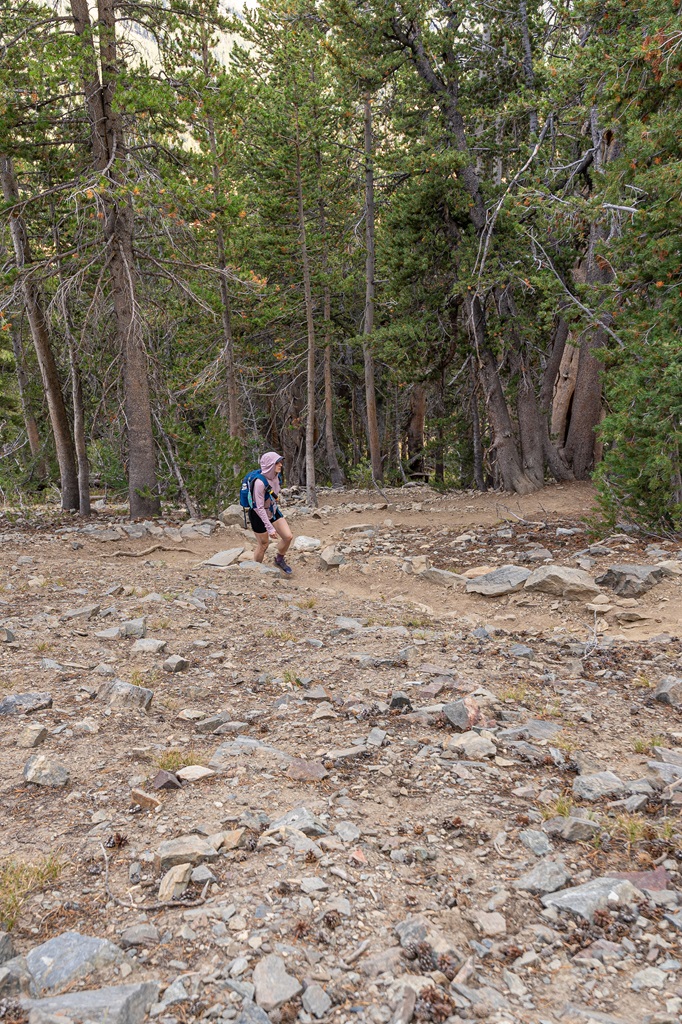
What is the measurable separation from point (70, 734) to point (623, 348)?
868 cm

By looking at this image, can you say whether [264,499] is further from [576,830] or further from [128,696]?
[576,830]

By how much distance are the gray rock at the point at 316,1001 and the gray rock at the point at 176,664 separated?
13.3 ft

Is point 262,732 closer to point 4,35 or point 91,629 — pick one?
point 91,629

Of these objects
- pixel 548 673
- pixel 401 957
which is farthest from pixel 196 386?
pixel 401 957

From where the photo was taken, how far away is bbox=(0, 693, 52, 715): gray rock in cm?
532

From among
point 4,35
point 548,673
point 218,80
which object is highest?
point 4,35

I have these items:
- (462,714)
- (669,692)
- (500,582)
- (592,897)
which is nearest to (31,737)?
(462,714)

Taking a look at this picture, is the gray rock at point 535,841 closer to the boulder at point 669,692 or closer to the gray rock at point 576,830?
the gray rock at point 576,830

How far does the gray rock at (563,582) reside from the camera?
887 centimetres

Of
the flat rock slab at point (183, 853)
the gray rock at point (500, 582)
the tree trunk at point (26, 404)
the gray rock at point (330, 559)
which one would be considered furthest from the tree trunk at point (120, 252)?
the flat rock slab at point (183, 853)

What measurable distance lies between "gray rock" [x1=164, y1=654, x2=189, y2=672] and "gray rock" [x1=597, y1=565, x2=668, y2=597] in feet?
17.2

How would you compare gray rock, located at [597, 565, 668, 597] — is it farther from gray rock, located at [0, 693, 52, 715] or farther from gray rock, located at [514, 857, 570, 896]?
gray rock, located at [0, 693, 52, 715]

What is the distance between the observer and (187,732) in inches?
204

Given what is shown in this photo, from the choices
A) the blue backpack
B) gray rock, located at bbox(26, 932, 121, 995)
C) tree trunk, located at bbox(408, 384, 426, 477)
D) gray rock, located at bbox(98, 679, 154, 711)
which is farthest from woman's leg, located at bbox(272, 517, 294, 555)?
tree trunk, located at bbox(408, 384, 426, 477)
